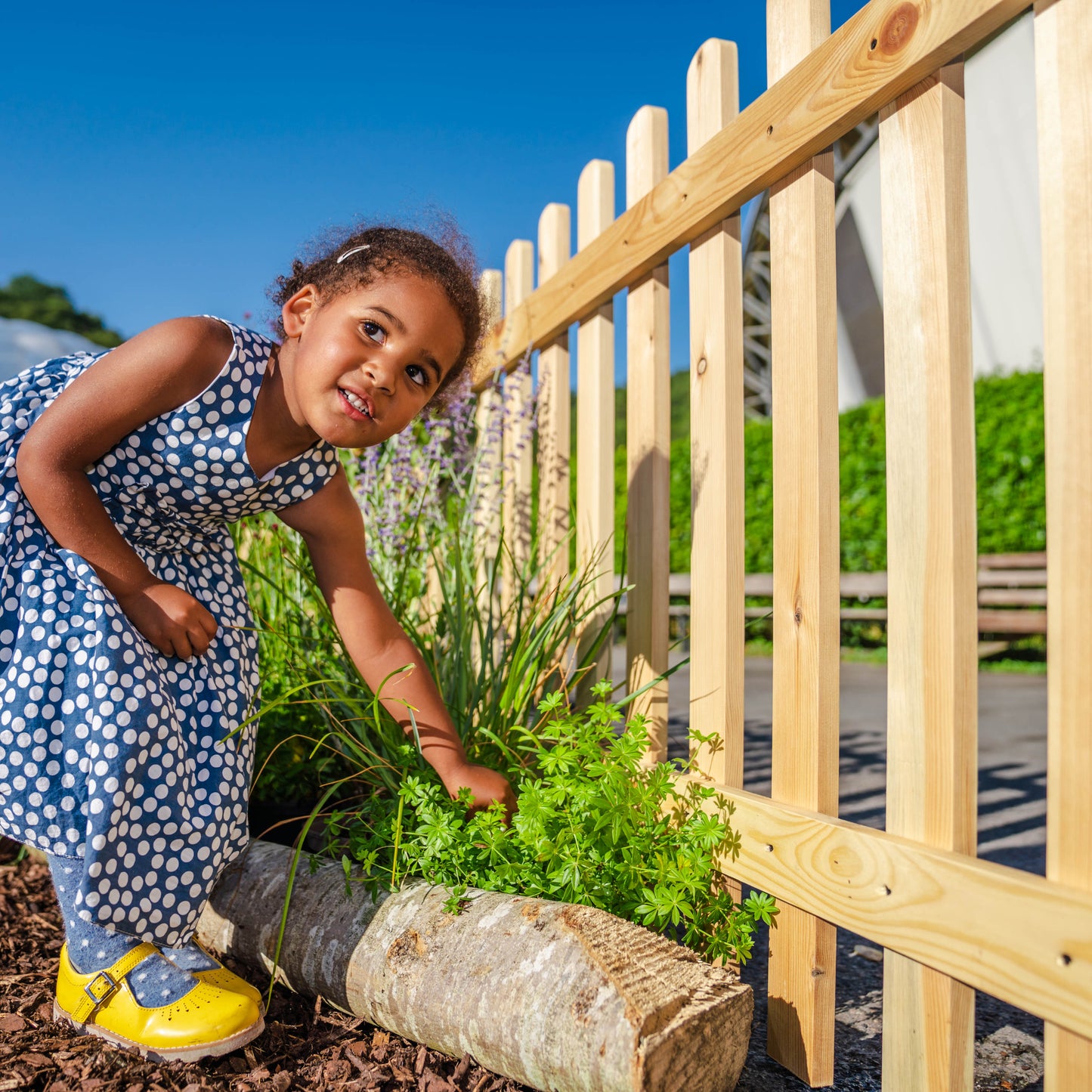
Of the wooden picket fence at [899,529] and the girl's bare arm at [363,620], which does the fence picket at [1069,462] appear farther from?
the girl's bare arm at [363,620]

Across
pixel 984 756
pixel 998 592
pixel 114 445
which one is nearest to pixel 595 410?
pixel 114 445

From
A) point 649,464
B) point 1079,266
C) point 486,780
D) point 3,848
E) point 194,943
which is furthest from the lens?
point 3,848

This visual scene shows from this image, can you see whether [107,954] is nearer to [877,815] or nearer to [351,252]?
[351,252]

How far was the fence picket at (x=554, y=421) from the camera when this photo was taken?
2.65 m

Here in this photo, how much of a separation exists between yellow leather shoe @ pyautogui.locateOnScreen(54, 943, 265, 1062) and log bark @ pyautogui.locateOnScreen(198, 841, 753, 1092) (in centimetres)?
17

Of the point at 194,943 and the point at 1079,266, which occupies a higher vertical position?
the point at 1079,266

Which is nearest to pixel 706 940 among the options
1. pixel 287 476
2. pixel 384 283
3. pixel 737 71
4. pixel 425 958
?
pixel 425 958

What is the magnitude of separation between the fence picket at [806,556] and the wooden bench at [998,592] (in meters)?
5.90

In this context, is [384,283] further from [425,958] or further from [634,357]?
[425,958]

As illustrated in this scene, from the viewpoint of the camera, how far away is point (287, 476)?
5.77 ft

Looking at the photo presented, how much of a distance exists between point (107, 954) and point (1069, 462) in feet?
5.33

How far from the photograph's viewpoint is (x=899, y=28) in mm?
1270

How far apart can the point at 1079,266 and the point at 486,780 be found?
1.29 meters

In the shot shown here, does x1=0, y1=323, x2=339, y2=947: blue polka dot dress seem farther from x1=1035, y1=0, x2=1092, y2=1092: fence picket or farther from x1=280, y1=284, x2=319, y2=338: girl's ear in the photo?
x1=1035, y1=0, x2=1092, y2=1092: fence picket
